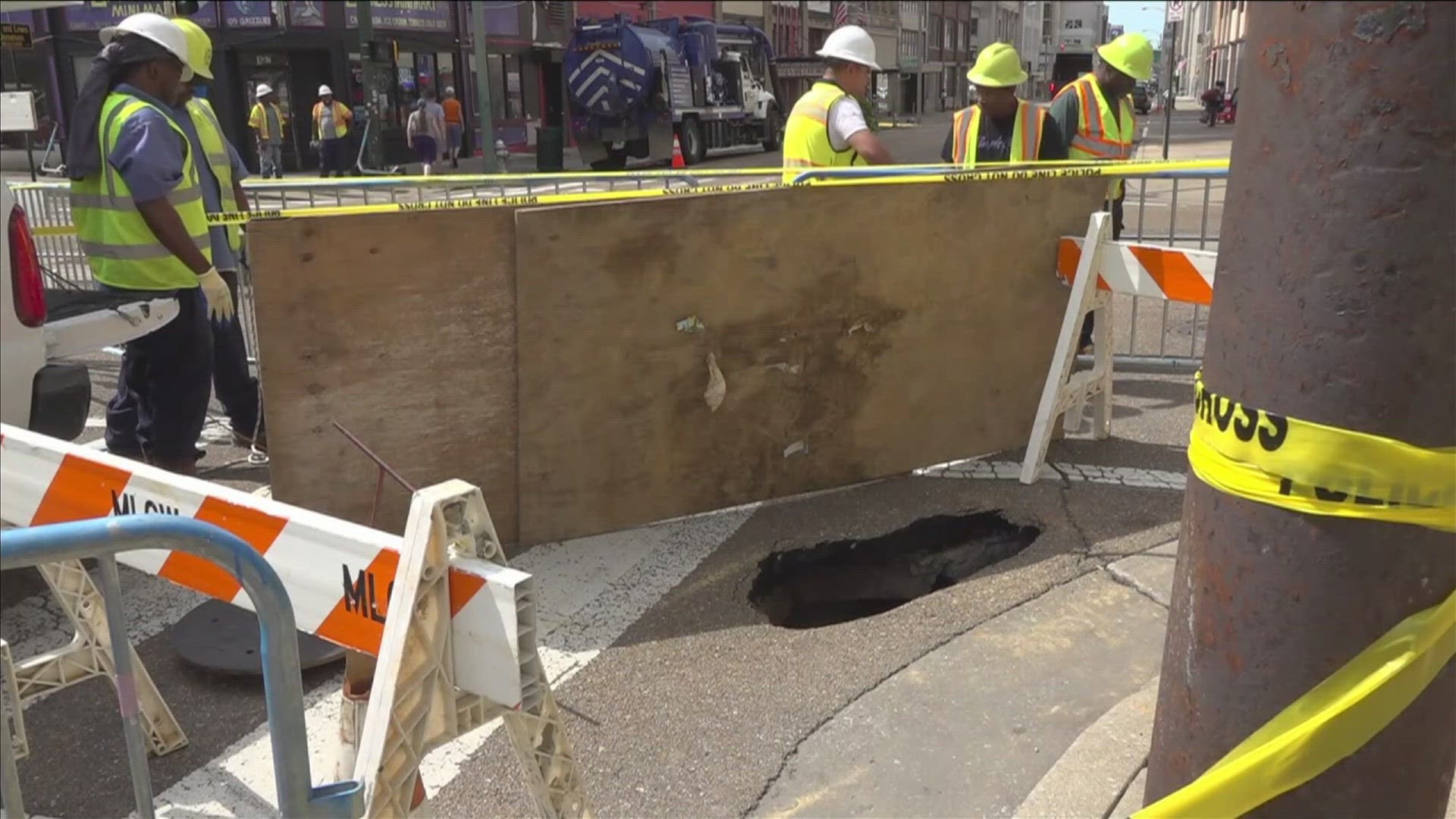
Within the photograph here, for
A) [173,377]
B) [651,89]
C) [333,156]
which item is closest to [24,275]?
[173,377]

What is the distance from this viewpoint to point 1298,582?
1.73 metres

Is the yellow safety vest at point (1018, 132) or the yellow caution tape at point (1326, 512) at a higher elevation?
the yellow safety vest at point (1018, 132)

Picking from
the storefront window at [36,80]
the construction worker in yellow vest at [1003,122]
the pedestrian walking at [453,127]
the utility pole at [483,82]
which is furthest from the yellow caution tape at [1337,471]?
the storefront window at [36,80]

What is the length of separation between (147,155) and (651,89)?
73.6 feet

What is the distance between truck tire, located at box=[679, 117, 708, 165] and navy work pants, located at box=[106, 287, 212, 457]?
23.0m

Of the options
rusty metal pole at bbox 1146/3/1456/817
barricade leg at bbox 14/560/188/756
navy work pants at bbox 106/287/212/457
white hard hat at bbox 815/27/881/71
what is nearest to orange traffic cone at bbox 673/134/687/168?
white hard hat at bbox 815/27/881/71

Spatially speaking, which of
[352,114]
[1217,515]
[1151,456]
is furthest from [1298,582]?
[352,114]

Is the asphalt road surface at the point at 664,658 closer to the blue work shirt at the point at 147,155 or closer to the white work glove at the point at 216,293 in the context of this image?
the white work glove at the point at 216,293

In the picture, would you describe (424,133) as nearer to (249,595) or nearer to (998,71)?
(998,71)

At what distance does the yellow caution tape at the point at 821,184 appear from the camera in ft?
14.4

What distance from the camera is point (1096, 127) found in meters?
7.34

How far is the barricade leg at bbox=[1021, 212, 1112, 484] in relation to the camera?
5.31m

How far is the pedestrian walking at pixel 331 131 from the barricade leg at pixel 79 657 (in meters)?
22.8

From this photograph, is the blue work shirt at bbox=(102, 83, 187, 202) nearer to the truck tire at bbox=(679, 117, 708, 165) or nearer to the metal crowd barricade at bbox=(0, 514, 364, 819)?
the metal crowd barricade at bbox=(0, 514, 364, 819)
